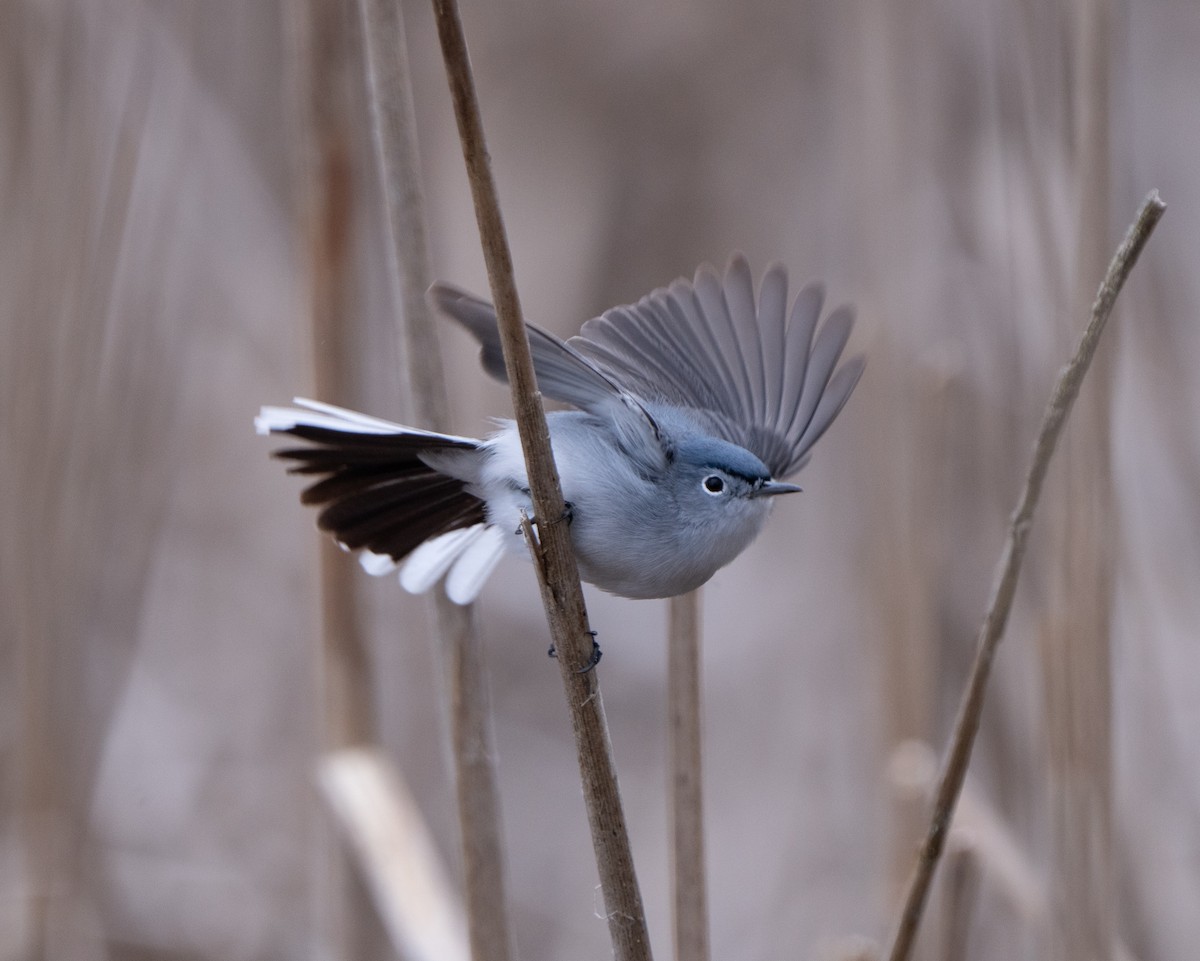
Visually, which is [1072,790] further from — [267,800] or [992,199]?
[267,800]

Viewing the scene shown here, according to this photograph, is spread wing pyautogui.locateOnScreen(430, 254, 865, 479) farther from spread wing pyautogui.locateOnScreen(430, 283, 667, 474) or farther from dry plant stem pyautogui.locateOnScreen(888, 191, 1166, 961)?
dry plant stem pyautogui.locateOnScreen(888, 191, 1166, 961)

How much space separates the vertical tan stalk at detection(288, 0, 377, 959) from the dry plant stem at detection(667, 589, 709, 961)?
25.3 inches

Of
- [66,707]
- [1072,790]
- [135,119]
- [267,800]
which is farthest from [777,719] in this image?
[135,119]

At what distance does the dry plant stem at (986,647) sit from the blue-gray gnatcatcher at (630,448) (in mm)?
288

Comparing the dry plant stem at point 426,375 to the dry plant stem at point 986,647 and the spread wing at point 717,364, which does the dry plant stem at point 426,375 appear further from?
the dry plant stem at point 986,647

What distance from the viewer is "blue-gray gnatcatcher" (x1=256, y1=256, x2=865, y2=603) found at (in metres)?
1.24

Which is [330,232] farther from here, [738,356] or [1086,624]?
[1086,624]

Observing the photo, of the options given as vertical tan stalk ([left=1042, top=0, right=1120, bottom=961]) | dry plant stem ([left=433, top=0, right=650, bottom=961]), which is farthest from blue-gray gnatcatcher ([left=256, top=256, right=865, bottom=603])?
vertical tan stalk ([left=1042, top=0, right=1120, bottom=961])

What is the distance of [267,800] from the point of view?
2.79 m

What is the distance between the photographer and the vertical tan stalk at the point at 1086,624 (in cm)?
142

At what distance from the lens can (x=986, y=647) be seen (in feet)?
3.39

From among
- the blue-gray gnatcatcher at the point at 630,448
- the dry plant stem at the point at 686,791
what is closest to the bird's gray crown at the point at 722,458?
the blue-gray gnatcatcher at the point at 630,448

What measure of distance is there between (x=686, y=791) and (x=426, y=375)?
0.56 meters

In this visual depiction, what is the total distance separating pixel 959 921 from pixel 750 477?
0.62 meters
